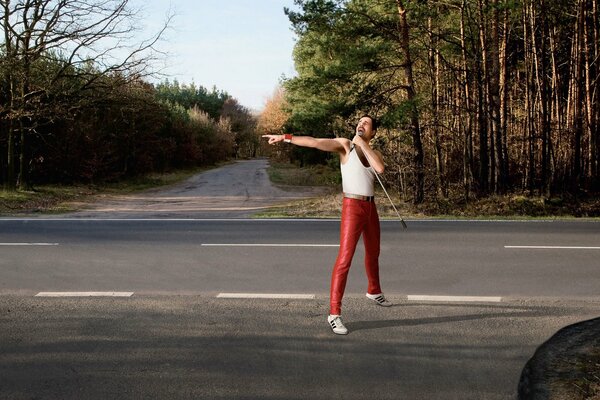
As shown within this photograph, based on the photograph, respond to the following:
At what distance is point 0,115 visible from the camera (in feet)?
74.9

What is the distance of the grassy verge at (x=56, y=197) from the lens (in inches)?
697

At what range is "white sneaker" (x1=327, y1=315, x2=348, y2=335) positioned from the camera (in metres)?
5.23

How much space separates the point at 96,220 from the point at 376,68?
902 centimetres

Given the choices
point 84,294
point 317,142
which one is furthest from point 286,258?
point 317,142

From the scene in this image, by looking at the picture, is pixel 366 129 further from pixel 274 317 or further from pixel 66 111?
pixel 66 111

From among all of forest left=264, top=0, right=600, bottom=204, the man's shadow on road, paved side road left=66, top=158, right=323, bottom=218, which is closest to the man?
the man's shadow on road

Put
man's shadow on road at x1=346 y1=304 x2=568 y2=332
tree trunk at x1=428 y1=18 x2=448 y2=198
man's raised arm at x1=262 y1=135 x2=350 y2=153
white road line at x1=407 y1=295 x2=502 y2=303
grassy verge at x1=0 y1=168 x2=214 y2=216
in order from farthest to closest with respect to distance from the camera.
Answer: tree trunk at x1=428 y1=18 x2=448 y2=198
grassy verge at x1=0 y1=168 x2=214 y2=216
white road line at x1=407 y1=295 x2=502 y2=303
man's shadow on road at x1=346 y1=304 x2=568 y2=332
man's raised arm at x1=262 y1=135 x2=350 y2=153

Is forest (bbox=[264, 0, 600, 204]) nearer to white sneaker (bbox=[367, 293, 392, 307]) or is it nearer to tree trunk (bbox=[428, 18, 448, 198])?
tree trunk (bbox=[428, 18, 448, 198])

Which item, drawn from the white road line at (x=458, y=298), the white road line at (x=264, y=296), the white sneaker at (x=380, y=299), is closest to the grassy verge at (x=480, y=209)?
the white road line at (x=264, y=296)

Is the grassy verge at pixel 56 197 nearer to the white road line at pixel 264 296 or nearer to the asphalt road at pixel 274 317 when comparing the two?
the asphalt road at pixel 274 317

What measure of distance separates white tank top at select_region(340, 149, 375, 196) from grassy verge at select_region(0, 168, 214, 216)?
1323cm

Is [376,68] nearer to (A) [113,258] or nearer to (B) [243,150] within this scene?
(A) [113,258]

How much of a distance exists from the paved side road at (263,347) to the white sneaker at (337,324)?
2.8 inches

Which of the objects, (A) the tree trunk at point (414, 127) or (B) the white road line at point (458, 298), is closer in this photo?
(B) the white road line at point (458, 298)
